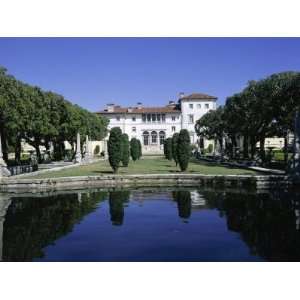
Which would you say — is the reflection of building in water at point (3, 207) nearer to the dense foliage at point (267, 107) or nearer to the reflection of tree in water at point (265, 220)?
the reflection of tree in water at point (265, 220)

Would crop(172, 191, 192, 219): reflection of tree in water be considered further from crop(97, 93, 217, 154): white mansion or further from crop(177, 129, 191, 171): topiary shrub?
crop(97, 93, 217, 154): white mansion

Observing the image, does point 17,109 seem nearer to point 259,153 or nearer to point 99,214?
point 99,214

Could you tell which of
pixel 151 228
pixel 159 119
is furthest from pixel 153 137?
pixel 151 228

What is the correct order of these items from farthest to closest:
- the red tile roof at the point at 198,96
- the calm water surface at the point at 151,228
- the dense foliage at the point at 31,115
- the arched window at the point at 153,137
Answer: the arched window at the point at 153,137
the red tile roof at the point at 198,96
the dense foliage at the point at 31,115
the calm water surface at the point at 151,228

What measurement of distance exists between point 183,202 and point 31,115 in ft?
53.9

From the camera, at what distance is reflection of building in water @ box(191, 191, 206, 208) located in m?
13.1

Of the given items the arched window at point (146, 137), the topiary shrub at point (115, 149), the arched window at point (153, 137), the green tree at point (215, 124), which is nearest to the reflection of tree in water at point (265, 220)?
the topiary shrub at point (115, 149)

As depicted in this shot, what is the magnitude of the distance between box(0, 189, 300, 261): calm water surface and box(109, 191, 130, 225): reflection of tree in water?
3cm

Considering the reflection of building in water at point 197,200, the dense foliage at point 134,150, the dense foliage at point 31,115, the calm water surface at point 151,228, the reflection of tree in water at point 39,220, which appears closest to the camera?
the calm water surface at point 151,228

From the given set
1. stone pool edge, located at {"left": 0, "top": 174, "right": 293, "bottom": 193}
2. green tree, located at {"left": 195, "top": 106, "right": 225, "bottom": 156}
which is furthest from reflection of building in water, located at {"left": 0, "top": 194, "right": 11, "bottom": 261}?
green tree, located at {"left": 195, "top": 106, "right": 225, "bottom": 156}

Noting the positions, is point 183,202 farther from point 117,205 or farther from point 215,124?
point 215,124

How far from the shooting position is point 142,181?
65.0 feet

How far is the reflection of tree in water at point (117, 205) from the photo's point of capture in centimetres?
1076

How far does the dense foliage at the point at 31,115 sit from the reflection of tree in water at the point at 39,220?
10180 millimetres
